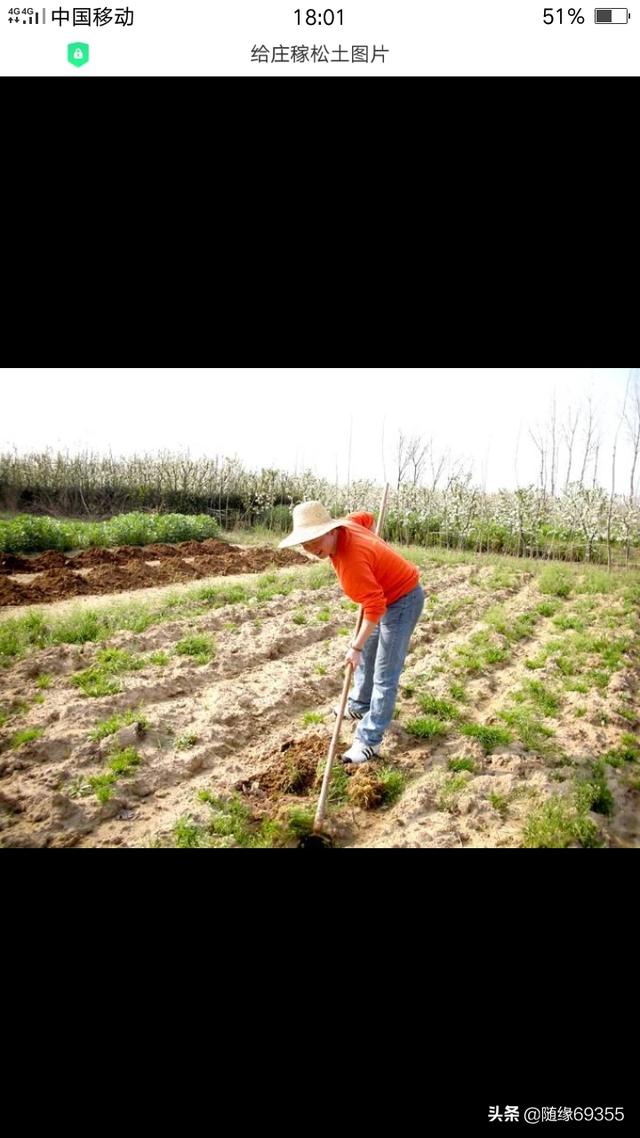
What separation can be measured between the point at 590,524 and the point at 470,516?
202 cm

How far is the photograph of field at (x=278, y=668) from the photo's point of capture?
308cm

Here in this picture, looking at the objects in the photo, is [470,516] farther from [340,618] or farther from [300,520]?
[300,520]

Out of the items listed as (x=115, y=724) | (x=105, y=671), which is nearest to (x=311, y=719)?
(x=115, y=724)

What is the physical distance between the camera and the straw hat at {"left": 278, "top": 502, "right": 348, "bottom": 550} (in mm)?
3076

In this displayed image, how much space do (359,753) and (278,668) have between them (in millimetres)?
1477

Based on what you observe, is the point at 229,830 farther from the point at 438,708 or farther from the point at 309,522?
the point at 438,708

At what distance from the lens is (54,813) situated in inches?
117

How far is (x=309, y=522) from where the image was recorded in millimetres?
3199

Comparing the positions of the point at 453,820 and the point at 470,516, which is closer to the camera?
the point at 453,820

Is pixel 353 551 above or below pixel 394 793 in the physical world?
above

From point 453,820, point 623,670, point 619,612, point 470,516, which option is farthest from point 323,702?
point 470,516

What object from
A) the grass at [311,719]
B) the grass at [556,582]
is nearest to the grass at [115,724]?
the grass at [311,719]
